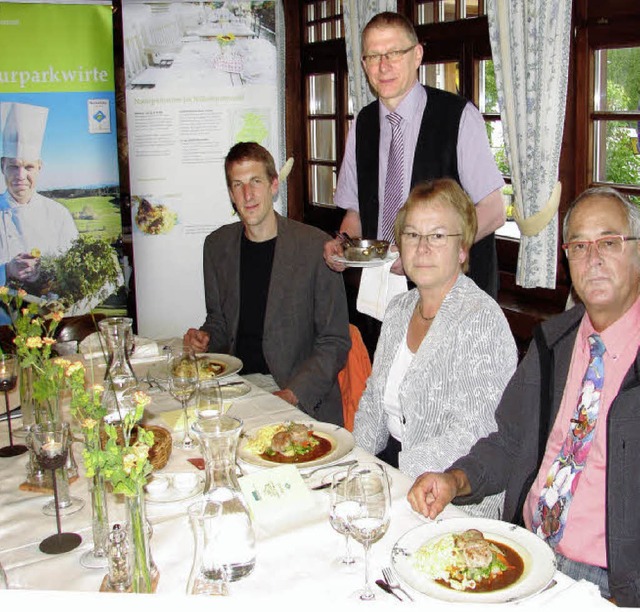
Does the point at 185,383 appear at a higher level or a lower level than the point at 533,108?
lower

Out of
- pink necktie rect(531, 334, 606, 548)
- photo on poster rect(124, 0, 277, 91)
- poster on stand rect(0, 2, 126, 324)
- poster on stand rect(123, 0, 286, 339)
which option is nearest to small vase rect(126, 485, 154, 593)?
pink necktie rect(531, 334, 606, 548)

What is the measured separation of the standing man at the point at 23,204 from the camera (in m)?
4.62

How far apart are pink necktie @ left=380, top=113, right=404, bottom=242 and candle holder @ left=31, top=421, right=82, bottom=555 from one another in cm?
193

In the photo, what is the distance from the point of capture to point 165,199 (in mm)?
5035

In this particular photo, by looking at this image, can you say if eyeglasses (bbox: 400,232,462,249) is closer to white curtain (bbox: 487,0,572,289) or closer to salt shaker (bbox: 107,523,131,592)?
salt shaker (bbox: 107,523,131,592)

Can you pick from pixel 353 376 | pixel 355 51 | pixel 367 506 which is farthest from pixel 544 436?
pixel 355 51

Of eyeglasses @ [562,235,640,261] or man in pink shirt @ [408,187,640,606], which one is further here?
eyeglasses @ [562,235,640,261]

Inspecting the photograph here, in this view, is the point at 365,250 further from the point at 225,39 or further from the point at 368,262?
the point at 225,39

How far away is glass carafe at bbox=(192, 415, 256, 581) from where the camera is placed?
1.29 m

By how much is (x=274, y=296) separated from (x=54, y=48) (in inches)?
97.5

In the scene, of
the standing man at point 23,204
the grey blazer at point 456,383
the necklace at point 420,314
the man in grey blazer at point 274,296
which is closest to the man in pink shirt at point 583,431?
the grey blazer at point 456,383

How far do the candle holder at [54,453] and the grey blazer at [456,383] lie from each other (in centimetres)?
81

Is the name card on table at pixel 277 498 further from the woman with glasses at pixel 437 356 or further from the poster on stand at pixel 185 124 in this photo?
the poster on stand at pixel 185 124

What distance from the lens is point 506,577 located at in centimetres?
134
